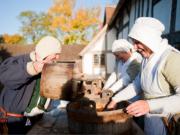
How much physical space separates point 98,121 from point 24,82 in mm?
792

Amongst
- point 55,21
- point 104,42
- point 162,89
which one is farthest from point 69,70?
point 55,21

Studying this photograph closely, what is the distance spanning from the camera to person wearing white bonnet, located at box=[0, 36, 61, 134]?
2.82 meters

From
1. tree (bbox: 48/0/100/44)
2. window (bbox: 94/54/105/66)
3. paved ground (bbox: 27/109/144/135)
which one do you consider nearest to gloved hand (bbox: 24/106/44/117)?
paved ground (bbox: 27/109/144/135)

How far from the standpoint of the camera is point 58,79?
274 centimetres

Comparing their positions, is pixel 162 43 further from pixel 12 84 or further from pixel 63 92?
pixel 12 84

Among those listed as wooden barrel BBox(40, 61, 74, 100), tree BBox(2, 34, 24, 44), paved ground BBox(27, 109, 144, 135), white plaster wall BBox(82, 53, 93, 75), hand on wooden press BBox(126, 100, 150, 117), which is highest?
wooden barrel BBox(40, 61, 74, 100)

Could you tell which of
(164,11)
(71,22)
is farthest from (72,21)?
(164,11)

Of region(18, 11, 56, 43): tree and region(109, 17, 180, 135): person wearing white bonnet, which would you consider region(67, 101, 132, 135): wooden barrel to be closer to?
region(109, 17, 180, 135): person wearing white bonnet

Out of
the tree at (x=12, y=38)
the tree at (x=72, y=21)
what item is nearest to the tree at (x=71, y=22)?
the tree at (x=72, y=21)

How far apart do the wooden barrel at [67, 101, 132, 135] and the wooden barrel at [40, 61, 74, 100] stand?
177 millimetres

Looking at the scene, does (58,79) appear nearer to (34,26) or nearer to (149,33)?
(149,33)

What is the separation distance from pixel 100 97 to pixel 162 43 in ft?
3.58

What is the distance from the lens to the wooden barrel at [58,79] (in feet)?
8.90

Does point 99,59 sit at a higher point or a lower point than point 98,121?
lower
